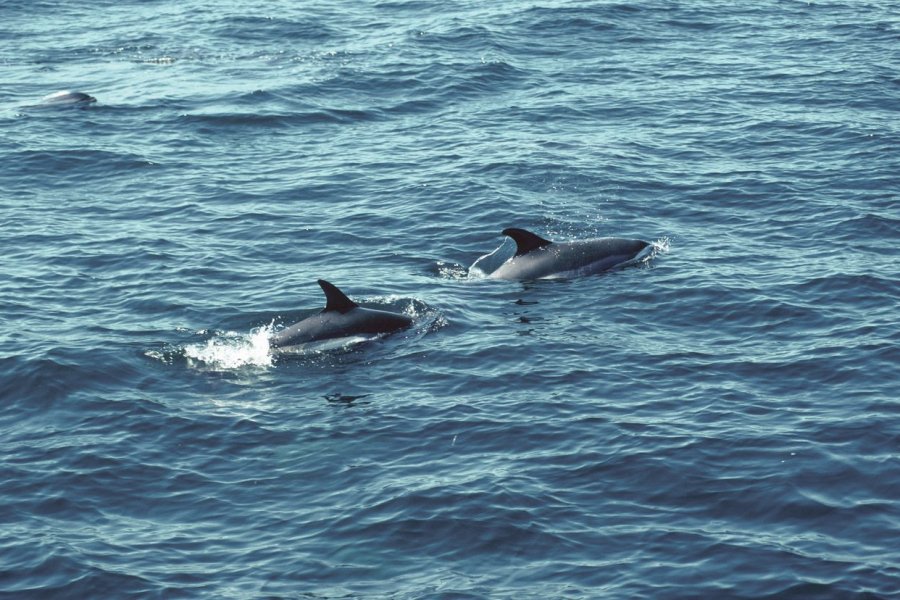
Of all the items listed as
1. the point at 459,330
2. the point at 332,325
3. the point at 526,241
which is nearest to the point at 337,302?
the point at 332,325

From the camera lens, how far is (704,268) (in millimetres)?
30078

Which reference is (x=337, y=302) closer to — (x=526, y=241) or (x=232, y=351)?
(x=232, y=351)

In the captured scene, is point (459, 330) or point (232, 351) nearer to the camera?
point (232, 351)

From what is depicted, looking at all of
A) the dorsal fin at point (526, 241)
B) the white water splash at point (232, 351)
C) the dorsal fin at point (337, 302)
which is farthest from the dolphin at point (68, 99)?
the dorsal fin at point (337, 302)

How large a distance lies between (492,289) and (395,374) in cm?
512

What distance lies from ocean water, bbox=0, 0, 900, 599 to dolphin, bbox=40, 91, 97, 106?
0.63m

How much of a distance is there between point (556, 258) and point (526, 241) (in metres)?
0.80

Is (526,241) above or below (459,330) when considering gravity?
above

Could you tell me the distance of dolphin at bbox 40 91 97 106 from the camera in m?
46.8

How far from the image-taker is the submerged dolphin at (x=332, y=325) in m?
26.4

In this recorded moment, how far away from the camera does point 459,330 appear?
27.3m

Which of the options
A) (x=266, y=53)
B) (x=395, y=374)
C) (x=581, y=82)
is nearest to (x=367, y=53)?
(x=266, y=53)

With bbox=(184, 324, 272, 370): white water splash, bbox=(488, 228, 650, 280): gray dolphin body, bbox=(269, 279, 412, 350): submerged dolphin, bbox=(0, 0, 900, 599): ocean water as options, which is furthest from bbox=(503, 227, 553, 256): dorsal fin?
bbox=(184, 324, 272, 370): white water splash

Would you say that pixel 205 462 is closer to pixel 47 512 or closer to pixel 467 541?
pixel 47 512
